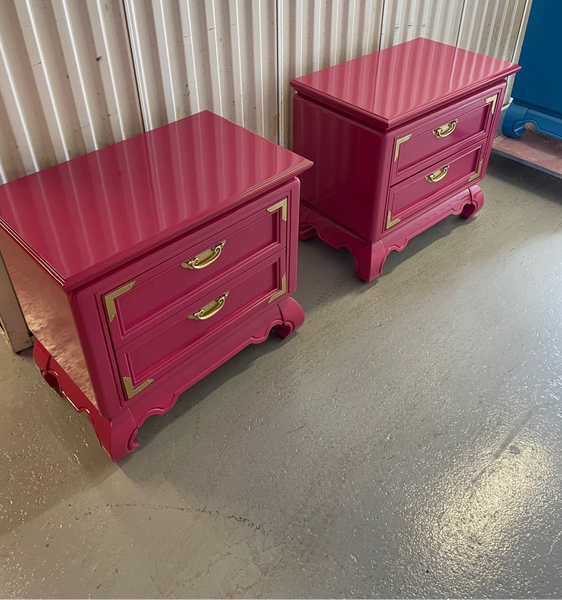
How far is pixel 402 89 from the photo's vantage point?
1.87 metres

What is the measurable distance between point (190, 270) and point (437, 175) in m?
1.09

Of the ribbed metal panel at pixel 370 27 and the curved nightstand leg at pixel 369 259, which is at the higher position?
the ribbed metal panel at pixel 370 27

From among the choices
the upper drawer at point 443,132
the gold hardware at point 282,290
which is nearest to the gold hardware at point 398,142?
the upper drawer at point 443,132

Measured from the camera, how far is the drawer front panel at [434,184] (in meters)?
1.95

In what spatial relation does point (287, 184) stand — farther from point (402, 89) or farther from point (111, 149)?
point (402, 89)

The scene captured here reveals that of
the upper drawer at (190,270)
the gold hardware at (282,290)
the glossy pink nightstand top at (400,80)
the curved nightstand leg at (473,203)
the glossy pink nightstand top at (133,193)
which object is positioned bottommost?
the curved nightstand leg at (473,203)

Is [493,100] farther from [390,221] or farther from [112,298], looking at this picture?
[112,298]

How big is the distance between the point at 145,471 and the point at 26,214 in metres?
0.70

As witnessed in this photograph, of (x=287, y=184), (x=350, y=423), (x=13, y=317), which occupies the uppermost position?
(x=287, y=184)

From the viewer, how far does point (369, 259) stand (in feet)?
6.53

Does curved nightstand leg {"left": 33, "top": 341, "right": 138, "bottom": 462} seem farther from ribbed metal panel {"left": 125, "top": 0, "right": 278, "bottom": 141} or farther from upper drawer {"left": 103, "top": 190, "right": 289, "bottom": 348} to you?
ribbed metal panel {"left": 125, "top": 0, "right": 278, "bottom": 141}

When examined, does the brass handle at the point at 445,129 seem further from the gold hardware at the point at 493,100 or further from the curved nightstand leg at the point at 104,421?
the curved nightstand leg at the point at 104,421

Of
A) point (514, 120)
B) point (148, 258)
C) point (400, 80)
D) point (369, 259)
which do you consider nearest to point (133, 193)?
point (148, 258)

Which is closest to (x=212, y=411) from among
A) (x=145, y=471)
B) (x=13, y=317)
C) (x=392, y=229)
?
(x=145, y=471)
